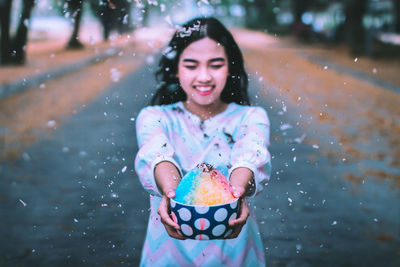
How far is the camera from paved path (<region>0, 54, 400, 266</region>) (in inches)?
169

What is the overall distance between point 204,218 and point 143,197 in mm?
3658

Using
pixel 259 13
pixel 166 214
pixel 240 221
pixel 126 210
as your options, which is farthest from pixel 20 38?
pixel 259 13

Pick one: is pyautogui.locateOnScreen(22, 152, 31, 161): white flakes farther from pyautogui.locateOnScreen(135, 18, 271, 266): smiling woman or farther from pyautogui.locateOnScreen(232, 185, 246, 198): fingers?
pyautogui.locateOnScreen(232, 185, 246, 198): fingers

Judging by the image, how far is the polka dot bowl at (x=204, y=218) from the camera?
6.78ft

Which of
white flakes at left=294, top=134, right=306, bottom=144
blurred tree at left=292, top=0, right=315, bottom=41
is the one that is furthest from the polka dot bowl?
blurred tree at left=292, top=0, right=315, bottom=41

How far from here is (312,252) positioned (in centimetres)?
431

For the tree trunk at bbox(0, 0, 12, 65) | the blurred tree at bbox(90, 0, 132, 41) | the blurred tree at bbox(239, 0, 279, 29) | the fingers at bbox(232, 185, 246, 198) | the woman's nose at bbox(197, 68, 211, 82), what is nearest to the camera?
the fingers at bbox(232, 185, 246, 198)

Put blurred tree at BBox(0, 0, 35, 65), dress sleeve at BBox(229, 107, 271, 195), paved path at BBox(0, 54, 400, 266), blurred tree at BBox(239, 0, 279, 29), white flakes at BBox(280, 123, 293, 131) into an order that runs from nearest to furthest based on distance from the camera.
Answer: dress sleeve at BBox(229, 107, 271, 195), paved path at BBox(0, 54, 400, 266), white flakes at BBox(280, 123, 293, 131), blurred tree at BBox(0, 0, 35, 65), blurred tree at BBox(239, 0, 279, 29)

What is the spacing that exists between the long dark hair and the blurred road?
1614mm

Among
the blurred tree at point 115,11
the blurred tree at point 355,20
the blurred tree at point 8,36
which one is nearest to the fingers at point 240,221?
the blurred tree at point 115,11

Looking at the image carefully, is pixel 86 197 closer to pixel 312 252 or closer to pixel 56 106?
pixel 312 252

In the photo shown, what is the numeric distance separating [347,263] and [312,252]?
0.98 feet

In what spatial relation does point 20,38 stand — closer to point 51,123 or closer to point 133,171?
point 51,123

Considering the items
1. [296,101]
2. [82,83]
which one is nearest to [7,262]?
[296,101]
